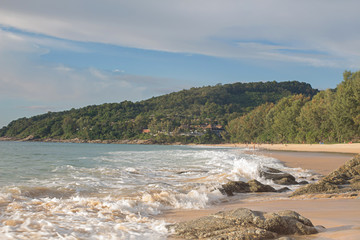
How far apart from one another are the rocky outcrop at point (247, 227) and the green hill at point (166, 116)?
137469 millimetres

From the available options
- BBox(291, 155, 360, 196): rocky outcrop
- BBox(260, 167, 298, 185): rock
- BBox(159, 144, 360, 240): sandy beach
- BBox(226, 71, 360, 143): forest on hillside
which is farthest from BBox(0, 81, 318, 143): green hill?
BBox(159, 144, 360, 240): sandy beach

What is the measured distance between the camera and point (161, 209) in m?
7.16

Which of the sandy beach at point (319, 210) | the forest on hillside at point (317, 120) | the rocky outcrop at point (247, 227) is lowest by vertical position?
the sandy beach at point (319, 210)

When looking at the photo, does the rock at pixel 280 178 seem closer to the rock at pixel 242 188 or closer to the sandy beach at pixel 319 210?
the rock at pixel 242 188

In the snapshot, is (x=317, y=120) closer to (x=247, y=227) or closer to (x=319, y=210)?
(x=319, y=210)

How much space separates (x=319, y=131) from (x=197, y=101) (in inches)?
4620

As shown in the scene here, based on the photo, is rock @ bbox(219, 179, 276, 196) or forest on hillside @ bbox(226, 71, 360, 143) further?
forest on hillside @ bbox(226, 71, 360, 143)

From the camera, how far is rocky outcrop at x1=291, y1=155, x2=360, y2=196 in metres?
8.66

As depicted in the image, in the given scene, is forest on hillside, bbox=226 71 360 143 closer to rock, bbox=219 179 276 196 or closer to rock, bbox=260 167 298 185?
rock, bbox=260 167 298 185

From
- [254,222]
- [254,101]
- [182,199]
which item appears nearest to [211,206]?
[182,199]

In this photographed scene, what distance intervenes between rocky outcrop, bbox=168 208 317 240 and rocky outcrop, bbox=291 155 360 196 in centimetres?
414

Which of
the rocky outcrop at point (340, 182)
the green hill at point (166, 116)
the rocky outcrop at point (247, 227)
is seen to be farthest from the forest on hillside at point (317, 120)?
the green hill at point (166, 116)

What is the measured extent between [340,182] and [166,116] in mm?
150861

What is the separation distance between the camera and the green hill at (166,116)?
459 ft
